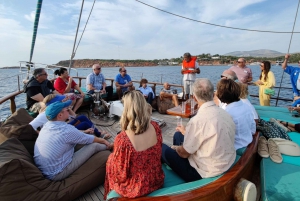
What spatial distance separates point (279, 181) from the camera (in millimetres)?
1620

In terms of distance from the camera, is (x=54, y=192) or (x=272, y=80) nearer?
(x=54, y=192)

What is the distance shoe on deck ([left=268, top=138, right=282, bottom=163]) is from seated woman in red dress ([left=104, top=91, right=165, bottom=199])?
1.37m

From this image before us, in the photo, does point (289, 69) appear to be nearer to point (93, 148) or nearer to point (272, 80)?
point (272, 80)

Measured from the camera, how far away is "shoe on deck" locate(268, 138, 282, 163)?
75.9 inches

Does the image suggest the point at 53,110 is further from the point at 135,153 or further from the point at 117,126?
the point at 117,126

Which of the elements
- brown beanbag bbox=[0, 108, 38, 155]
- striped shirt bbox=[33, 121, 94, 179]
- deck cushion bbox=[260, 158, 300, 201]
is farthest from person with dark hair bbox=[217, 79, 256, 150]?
brown beanbag bbox=[0, 108, 38, 155]

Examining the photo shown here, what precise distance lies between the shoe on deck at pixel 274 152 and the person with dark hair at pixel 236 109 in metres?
0.40

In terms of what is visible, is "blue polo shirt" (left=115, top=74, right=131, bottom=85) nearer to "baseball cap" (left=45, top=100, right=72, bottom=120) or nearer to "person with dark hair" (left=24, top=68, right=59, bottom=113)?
"person with dark hair" (left=24, top=68, right=59, bottom=113)

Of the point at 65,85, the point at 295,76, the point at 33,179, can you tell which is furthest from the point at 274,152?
the point at 65,85

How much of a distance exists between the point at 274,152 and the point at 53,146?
2.21 meters

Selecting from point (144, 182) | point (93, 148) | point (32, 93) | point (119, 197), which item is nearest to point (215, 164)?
point (144, 182)

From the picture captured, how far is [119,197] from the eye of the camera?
4.18ft

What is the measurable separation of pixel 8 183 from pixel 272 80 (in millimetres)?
4711

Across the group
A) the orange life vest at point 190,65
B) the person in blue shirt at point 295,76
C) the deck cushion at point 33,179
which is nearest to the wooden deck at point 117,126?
the deck cushion at point 33,179
